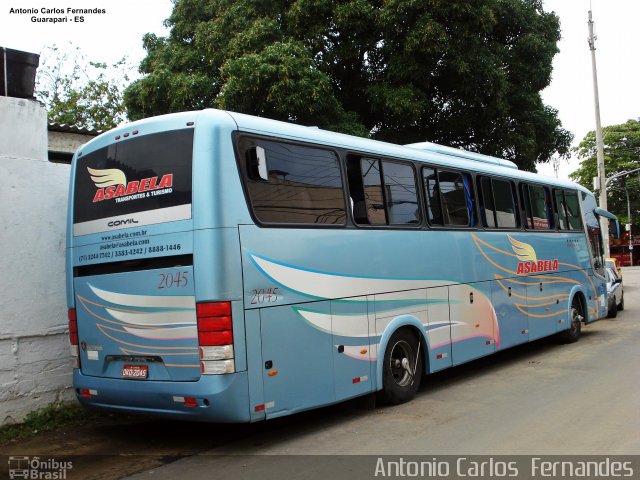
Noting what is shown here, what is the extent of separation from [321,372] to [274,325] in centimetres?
84

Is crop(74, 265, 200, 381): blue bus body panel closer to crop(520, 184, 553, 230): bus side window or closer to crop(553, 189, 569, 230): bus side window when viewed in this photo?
crop(520, 184, 553, 230): bus side window

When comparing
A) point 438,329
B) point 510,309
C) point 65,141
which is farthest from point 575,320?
point 65,141

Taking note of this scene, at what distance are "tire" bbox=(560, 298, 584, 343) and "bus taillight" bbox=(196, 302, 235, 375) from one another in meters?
9.05

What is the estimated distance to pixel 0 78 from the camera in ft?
24.7

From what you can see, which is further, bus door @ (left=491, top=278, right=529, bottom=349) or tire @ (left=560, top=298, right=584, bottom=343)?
tire @ (left=560, top=298, right=584, bottom=343)

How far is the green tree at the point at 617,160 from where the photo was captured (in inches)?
2152

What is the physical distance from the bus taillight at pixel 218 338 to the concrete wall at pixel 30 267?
2825 mm

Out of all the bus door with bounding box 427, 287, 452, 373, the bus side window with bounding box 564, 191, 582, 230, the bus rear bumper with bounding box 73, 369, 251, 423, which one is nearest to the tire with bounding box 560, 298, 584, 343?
the bus side window with bounding box 564, 191, 582, 230

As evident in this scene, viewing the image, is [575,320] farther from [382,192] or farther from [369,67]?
[369,67]

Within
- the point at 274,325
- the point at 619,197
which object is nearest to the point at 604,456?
the point at 274,325

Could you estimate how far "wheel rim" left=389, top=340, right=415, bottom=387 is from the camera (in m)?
7.57

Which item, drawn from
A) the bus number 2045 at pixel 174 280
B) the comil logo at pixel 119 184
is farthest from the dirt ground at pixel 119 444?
the comil logo at pixel 119 184

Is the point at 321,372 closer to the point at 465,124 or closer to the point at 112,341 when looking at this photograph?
the point at 112,341

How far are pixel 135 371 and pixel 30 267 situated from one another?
2.20 meters
